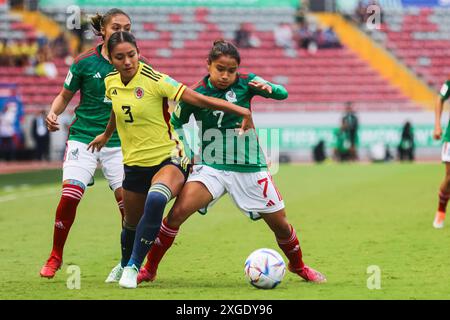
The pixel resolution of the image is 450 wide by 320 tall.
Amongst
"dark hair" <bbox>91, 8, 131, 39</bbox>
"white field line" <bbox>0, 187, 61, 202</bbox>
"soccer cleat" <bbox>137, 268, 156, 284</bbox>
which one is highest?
"dark hair" <bbox>91, 8, 131, 39</bbox>

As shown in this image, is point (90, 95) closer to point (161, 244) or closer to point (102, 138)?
point (102, 138)

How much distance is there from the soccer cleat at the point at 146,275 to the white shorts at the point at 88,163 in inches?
42.9

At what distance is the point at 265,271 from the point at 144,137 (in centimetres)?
138

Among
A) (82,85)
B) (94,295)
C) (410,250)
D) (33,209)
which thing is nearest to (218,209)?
(33,209)

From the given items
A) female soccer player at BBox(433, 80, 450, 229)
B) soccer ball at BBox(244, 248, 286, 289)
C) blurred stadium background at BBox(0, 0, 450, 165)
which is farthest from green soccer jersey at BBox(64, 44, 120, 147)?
blurred stadium background at BBox(0, 0, 450, 165)

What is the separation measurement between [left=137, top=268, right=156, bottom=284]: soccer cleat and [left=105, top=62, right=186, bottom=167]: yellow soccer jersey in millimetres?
887

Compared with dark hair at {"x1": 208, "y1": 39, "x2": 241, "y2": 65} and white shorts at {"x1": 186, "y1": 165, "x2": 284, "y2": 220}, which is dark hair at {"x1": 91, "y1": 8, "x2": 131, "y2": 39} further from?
white shorts at {"x1": 186, "y1": 165, "x2": 284, "y2": 220}

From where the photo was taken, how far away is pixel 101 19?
8375 mm

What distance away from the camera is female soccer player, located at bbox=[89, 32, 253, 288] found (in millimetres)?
7375

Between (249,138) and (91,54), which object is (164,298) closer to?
(249,138)

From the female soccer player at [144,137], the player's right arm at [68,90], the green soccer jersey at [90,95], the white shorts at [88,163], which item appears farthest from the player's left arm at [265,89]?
the player's right arm at [68,90]

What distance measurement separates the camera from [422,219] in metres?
13.3

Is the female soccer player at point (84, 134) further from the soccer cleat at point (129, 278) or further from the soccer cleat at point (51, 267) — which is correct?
the soccer cleat at point (129, 278)

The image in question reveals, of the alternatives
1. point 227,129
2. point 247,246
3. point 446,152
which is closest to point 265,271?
point 227,129
